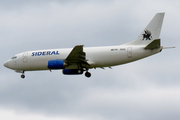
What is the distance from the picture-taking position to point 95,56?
4816 cm

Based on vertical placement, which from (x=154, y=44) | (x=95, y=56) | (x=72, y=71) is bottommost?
(x=72, y=71)

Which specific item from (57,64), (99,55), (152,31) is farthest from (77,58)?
(152,31)

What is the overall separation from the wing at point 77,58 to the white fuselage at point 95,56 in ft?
2.64

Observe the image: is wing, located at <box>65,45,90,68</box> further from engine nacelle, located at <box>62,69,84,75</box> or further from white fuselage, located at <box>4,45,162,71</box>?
engine nacelle, located at <box>62,69,84,75</box>

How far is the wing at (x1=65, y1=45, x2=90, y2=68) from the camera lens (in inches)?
1817

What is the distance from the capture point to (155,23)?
4816 cm

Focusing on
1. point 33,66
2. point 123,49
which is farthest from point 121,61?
point 33,66

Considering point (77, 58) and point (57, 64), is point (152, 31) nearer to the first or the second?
point (77, 58)

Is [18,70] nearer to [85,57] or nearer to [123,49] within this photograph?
[85,57]

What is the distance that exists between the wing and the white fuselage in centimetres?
81

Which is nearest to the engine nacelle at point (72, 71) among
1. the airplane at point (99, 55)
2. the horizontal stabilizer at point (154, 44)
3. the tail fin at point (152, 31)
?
the airplane at point (99, 55)

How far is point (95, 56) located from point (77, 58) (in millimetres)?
2362

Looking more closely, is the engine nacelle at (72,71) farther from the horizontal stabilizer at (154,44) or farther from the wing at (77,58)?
the horizontal stabilizer at (154,44)

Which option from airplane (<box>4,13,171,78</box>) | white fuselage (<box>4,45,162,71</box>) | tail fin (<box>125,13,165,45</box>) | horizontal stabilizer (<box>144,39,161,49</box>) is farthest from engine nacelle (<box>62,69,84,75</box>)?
horizontal stabilizer (<box>144,39,161,49</box>)
